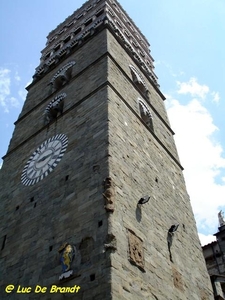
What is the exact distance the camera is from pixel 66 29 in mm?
19266

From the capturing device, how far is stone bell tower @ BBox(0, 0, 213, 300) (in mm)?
6416

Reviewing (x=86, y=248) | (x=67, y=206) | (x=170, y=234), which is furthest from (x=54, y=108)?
(x=86, y=248)

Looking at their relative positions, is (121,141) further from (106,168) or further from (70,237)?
Answer: (70,237)

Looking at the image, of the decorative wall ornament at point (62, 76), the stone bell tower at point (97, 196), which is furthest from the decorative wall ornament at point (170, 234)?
the decorative wall ornament at point (62, 76)

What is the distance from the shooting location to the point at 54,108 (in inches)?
480

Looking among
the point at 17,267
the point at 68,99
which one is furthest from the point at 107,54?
the point at 17,267

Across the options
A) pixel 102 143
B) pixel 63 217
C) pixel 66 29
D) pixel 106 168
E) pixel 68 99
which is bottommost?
pixel 63 217

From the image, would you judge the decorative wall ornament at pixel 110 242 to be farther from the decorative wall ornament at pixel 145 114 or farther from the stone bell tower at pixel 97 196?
→ the decorative wall ornament at pixel 145 114

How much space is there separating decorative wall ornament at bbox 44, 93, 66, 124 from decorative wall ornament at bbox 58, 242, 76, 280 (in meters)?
5.87

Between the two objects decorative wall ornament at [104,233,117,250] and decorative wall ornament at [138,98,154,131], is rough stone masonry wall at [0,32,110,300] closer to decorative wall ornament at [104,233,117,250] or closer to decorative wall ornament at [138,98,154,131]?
decorative wall ornament at [104,233,117,250]

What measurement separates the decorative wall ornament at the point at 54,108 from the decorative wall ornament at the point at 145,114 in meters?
2.67

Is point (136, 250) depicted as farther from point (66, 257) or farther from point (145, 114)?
point (145, 114)

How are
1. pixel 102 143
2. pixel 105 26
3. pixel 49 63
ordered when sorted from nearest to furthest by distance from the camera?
pixel 102 143 < pixel 105 26 < pixel 49 63

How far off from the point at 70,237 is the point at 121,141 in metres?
2.91
